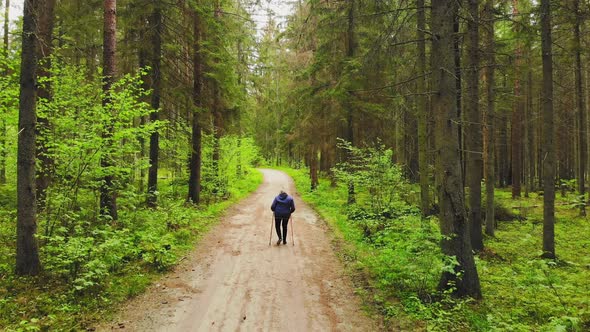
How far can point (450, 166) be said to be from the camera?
6.30 m

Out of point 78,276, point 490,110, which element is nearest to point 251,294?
point 78,276

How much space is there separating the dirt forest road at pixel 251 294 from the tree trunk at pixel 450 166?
6.65 ft

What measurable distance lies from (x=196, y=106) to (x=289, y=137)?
811 cm

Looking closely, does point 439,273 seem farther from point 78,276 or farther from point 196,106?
point 196,106

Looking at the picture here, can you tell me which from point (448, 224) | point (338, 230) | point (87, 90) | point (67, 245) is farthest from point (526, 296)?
point (87, 90)

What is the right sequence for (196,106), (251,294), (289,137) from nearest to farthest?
1. (251,294)
2. (196,106)
3. (289,137)

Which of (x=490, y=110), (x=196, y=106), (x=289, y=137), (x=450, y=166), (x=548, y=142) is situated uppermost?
(x=196, y=106)

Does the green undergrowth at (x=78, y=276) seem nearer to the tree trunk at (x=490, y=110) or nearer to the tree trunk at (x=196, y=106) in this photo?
the tree trunk at (x=196, y=106)

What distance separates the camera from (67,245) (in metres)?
6.47

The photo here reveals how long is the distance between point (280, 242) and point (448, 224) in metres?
5.47

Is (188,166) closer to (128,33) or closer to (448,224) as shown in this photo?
(128,33)

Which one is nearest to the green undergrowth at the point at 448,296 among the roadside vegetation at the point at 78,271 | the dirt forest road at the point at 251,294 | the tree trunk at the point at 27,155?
the dirt forest road at the point at 251,294

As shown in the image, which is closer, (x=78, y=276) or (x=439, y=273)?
(x=78, y=276)

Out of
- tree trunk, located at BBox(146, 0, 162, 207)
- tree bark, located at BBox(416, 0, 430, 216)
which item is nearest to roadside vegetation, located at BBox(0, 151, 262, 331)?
tree trunk, located at BBox(146, 0, 162, 207)
